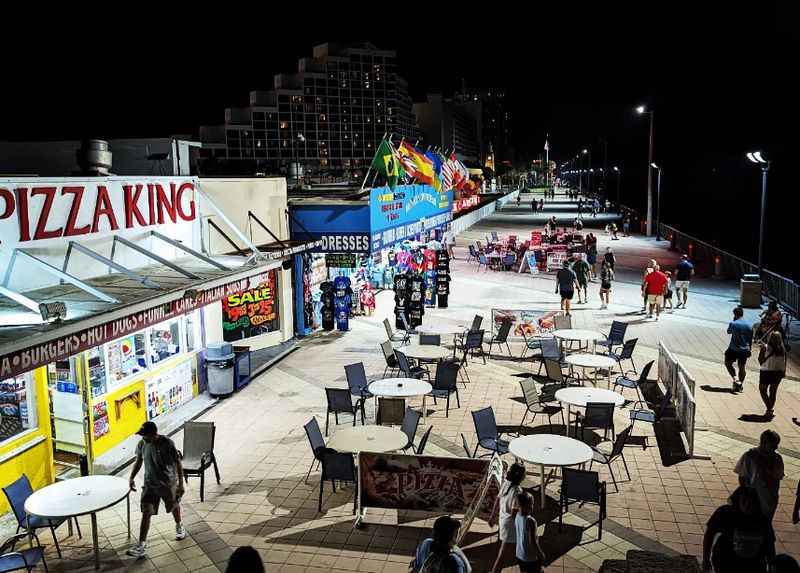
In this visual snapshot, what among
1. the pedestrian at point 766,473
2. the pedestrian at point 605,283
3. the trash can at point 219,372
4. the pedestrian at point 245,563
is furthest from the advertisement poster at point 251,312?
the pedestrian at point 245,563

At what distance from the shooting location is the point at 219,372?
13.4 metres

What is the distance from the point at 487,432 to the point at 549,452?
133 centimetres

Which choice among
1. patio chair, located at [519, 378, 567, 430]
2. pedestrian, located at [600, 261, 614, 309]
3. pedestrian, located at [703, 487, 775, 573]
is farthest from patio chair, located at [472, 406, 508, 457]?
pedestrian, located at [600, 261, 614, 309]

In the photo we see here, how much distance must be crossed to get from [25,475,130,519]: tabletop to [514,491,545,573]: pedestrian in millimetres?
4172

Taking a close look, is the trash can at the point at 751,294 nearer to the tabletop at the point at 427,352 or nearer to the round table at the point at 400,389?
the tabletop at the point at 427,352

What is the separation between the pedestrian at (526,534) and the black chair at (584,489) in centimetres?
162

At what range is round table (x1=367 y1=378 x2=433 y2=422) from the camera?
37.1 ft

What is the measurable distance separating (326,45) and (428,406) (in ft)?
543

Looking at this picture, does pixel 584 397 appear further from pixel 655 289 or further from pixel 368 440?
pixel 655 289

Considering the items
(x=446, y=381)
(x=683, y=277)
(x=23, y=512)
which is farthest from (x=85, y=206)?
(x=683, y=277)

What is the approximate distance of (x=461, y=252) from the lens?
37688 mm

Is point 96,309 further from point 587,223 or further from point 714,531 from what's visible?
point 587,223

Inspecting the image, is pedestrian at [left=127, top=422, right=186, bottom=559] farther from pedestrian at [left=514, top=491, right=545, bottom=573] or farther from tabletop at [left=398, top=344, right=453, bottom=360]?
tabletop at [left=398, top=344, right=453, bottom=360]

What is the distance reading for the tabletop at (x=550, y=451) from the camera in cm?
844
